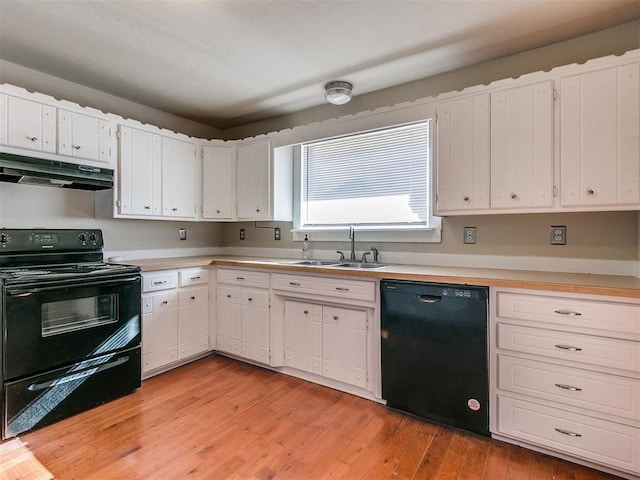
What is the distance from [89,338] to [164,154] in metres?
1.70

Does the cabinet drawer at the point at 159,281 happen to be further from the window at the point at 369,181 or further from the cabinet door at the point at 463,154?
the cabinet door at the point at 463,154

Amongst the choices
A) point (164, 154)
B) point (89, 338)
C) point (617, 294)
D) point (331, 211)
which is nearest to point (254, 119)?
point (164, 154)

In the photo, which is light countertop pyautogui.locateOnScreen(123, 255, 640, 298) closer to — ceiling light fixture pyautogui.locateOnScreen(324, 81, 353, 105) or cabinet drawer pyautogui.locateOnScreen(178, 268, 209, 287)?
cabinet drawer pyautogui.locateOnScreen(178, 268, 209, 287)

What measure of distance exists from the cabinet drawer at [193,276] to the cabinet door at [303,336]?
89 centimetres

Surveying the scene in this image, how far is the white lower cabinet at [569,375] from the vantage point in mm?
1649

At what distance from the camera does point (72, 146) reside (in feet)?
8.34

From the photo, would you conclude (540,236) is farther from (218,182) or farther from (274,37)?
(218,182)

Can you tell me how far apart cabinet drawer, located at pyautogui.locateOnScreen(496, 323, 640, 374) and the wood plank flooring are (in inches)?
A: 22.2

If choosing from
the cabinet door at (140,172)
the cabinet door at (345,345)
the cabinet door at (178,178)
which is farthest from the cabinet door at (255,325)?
the cabinet door at (140,172)

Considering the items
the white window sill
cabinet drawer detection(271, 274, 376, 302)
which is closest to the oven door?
cabinet drawer detection(271, 274, 376, 302)

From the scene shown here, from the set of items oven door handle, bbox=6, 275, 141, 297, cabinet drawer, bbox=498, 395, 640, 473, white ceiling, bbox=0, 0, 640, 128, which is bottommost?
cabinet drawer, bbox=498, 395, 640, 473

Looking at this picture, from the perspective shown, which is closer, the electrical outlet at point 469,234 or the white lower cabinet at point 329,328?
the white lower cabinet at point 329,328

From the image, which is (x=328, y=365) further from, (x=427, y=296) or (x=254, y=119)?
(x=254, y=119)

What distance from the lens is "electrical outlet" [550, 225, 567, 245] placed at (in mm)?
2238
